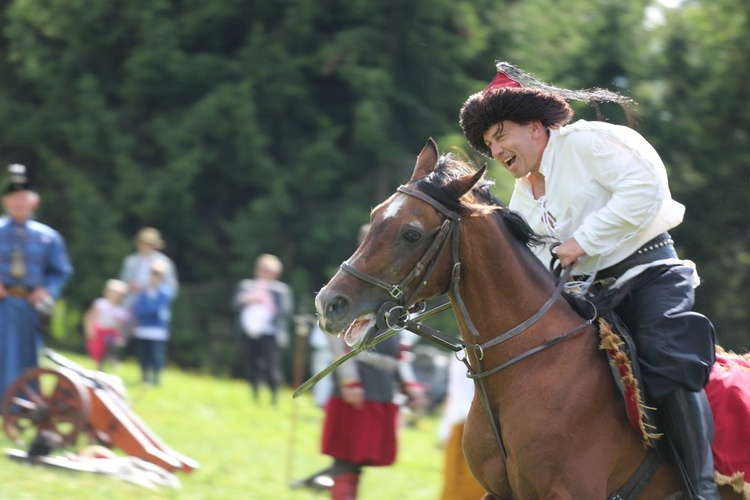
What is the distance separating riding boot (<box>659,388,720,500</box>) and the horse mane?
2.90 feet

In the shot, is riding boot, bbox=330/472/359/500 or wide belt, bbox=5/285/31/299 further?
wide belt, bbox=5/285/31/299

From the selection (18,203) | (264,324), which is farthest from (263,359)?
(18,203)

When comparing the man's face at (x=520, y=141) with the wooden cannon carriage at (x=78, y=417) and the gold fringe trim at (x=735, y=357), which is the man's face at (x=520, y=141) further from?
the wooden cannon carriage at (x=78, y=417)

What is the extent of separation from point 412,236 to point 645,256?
1129 millimetres

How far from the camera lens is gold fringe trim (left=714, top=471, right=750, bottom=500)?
15.6ft

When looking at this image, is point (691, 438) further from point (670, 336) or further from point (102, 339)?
point (102, 339)

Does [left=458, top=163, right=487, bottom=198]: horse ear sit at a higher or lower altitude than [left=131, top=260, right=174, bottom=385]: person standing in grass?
higher

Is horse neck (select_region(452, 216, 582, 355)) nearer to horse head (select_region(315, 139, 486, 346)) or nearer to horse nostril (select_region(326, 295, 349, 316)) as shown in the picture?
horse head (select_region(315, 139, 486, 346))

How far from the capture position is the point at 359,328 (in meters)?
4.47

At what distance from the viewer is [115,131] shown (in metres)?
24.2

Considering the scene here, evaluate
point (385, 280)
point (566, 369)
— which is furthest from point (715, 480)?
A: point (385, 280)

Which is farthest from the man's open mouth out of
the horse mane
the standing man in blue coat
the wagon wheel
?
the standing man in blue coat

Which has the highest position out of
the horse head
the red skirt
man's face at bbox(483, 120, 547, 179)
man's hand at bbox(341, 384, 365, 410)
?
man's face at bbox(483, 120, 547, 179)

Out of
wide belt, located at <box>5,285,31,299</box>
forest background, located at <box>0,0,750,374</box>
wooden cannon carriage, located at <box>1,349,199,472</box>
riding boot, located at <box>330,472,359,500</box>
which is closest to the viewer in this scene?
riding boot, located at <box>330,472,359,500</box>
